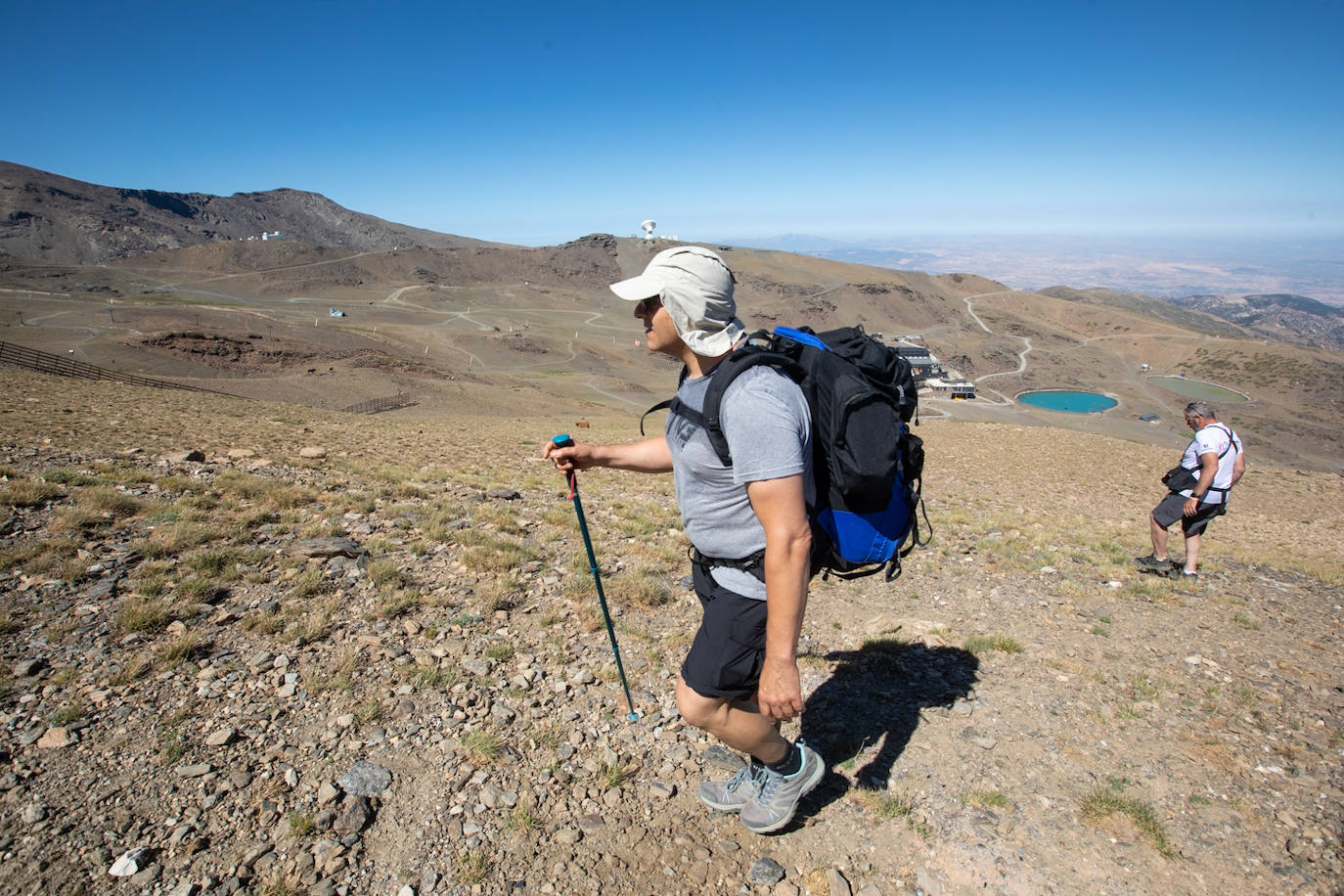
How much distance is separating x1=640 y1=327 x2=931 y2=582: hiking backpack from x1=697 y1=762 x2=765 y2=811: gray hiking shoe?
129cm

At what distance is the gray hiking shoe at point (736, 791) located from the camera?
3301 millimetres

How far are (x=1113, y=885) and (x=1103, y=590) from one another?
5.04 metres

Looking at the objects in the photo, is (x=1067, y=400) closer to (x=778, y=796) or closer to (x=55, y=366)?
(x=778, y=796)

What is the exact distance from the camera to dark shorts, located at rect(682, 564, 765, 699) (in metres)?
2.74

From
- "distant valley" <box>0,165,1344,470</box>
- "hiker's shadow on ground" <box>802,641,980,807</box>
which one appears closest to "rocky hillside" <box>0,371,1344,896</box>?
"hiker's shadow on ground" <box>802,641,980,807</box>

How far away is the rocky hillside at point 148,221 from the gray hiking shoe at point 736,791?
526 ft

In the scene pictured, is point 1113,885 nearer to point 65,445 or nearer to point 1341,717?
point 1341,717

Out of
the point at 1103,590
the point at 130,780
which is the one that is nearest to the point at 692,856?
the point at 130,780

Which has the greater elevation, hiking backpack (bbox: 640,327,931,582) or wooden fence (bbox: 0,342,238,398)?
hiking backpack (bbox: 640,327,931,582)

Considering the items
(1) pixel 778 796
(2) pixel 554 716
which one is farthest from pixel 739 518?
(2) pixel 554 716

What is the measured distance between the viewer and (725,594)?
277 cm

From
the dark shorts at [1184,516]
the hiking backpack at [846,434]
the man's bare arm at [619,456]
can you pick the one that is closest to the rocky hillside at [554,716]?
the dark shorts at [1184,516]

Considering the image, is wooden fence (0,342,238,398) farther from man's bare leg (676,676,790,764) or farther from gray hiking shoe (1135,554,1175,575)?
gray hiking shoe (1135,554,1175,575)

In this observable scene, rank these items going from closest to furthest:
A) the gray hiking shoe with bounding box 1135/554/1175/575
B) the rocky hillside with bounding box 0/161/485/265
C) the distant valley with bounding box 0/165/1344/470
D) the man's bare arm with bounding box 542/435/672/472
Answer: the man's bare arm with bounding box 542/435/672/472, the gray hiking shoe with bounding box 1135/554/1175/575, the distant valley with bounding box 0/165/1344/470, the rocky hillside with bounding box 0/161/485/265
